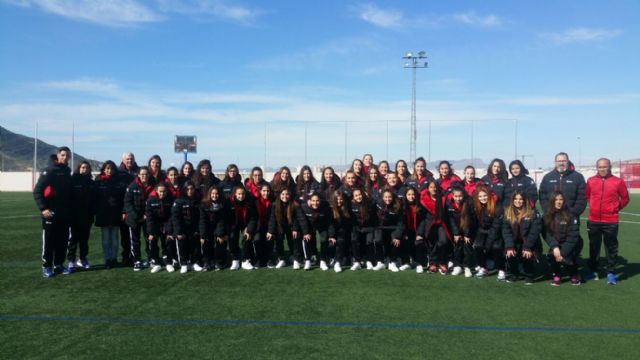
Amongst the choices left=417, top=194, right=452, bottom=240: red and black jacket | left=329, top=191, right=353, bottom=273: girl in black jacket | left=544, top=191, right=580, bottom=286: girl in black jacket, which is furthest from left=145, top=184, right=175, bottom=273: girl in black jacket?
left=544, top=191, right=580, bottom=286: girl in black jacket

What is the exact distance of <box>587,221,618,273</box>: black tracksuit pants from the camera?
5.95 m

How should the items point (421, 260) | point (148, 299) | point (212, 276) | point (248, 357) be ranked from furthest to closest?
1. point (421, 260)
2. point (212, 276)
3. point (148, 299)
4. point (248, 357)

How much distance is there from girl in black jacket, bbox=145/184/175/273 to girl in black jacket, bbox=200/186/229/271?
485 mm

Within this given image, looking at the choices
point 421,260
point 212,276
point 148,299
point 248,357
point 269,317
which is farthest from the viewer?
point 421,260

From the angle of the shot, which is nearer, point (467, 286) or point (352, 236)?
point (467, 286)

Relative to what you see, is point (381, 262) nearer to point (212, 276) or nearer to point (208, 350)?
point (212, 276)

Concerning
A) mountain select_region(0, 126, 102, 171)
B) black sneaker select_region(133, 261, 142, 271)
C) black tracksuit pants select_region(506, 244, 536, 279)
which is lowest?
black sneaker select_region(133, 261, 142, 271)

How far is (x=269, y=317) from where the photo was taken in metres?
4.51

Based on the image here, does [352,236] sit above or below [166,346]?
above

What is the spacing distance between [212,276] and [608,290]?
5.00m

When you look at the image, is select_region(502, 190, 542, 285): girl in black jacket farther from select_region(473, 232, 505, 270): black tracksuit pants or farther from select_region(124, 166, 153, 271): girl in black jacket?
select_region(124, 166, 153, 271): girl in black jacket

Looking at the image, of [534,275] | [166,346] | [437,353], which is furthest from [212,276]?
[534,275]

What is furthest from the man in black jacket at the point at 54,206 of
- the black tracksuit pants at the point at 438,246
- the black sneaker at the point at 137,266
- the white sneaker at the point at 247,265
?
the black tracksuit pants at the point at 438,246

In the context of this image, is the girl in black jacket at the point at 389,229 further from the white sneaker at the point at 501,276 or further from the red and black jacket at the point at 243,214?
the red and black jacket at the point at 243,214
